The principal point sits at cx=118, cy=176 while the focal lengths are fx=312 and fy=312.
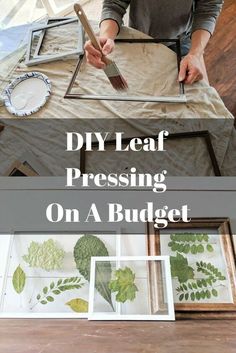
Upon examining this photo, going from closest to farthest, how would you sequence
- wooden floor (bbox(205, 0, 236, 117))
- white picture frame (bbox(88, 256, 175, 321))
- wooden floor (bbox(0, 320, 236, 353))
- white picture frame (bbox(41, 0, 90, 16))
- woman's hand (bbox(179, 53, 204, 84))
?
wooden floor (bbox(0, 320, 236, 353))
white picture frame (bbox(88, 256, 175, 321))
woman's hand (bbox(179, 53, 204, 84))
wooden floor (bbox(205, 0, 236, 117))
white picture frame (bbox(41, 0, 90, 16))

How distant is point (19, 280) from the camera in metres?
0.59

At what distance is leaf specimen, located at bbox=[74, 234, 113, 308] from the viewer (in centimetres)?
56

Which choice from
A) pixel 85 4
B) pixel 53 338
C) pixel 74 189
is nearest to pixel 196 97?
pixel 74 189

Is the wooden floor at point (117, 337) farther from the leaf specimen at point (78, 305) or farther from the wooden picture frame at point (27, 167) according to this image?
Result: the wooden picture frame at point (27, 167)

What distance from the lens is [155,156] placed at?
85cm

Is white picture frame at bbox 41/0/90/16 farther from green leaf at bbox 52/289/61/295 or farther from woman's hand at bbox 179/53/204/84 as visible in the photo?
green leaf at bbox 52/289/61/295

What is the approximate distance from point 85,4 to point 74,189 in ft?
5.92

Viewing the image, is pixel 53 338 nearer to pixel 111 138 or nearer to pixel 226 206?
pixel 226 206

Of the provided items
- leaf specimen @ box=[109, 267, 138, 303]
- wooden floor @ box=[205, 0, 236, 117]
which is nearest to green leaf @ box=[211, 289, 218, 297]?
leaf specimen @ box=[109, 267, 138, 303]

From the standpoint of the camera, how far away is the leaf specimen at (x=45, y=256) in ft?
1.99

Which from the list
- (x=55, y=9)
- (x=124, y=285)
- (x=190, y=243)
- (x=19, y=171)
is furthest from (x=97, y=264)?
(x=55, y=9)

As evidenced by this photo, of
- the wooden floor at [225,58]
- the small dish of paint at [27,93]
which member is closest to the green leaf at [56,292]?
the small dish of paint at [27,93]

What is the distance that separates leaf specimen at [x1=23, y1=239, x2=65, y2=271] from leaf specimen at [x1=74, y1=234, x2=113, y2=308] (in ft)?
0.11

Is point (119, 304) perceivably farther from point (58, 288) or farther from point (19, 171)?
point (19, 171)
